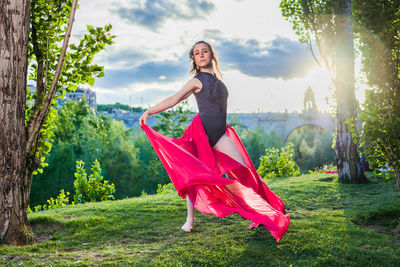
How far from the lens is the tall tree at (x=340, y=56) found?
27.4ft

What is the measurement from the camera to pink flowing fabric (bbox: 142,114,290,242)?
357 cm

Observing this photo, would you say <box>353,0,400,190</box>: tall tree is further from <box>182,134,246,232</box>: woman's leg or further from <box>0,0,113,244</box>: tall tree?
<box>0,0,113,244</box>: tall tree

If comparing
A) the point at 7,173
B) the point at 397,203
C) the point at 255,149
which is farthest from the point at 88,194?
the point at 255,149

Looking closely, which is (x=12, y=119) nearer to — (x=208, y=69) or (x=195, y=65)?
(x=195, y=65)

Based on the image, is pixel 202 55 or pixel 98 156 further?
pixel 98 156

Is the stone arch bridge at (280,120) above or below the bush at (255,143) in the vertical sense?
above

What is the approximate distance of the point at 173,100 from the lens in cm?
392

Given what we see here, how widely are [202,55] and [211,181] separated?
60.1 inches

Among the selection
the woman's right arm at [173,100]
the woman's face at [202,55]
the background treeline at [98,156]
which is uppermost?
the woman's face at [202,55]

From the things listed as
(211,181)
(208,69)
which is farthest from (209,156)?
(208,69)

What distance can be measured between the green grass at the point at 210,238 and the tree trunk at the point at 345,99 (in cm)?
227

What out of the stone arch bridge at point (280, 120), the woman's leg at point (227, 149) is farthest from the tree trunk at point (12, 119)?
the stone arch bridge at point (280, 120)

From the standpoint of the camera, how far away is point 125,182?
26312 mm

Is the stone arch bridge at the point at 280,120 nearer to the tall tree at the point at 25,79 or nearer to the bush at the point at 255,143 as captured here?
the bush at the point at 255,143
